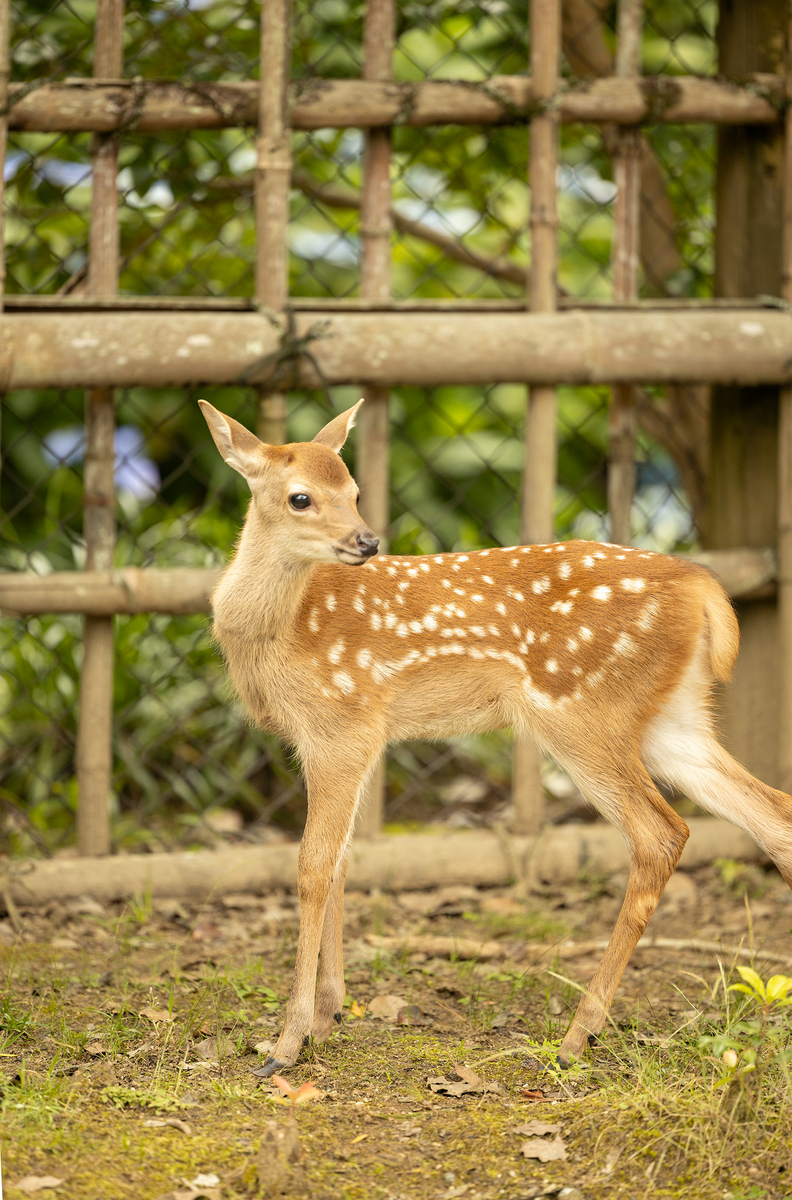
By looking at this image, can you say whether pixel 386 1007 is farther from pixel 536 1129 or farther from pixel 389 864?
pixel 389 864

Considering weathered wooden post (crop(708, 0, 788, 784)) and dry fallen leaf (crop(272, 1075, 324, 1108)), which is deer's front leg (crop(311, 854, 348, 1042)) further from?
weathered wooden post (crop(708, 0, 788, 784))

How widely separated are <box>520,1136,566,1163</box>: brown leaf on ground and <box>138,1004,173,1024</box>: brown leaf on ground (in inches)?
39.6

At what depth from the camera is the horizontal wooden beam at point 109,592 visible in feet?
13.8

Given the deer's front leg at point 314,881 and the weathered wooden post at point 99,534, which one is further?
the weathered wooden post at point 99,534

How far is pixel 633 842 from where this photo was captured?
9.99 ft

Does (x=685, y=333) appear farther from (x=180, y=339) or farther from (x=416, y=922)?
(x=416, y=922)

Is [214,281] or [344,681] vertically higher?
[214,281]

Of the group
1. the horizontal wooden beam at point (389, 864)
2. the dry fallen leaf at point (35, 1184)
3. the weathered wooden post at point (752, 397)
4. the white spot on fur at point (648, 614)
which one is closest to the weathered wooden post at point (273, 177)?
the horizontal wooden beam at point (389, 864)

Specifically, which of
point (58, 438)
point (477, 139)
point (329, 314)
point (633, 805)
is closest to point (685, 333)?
point (329, 314)

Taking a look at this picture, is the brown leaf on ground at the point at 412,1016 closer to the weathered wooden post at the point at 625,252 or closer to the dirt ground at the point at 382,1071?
the dirt ground at the point at 382,1071

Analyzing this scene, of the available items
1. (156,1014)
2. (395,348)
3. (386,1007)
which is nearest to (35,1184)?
(156,1014)

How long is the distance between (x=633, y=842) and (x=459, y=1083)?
734mm

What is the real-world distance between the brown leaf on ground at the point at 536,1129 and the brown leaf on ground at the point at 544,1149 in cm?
1

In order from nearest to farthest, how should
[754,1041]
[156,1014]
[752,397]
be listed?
[754,1041] < [156,1014] < [752,397]
